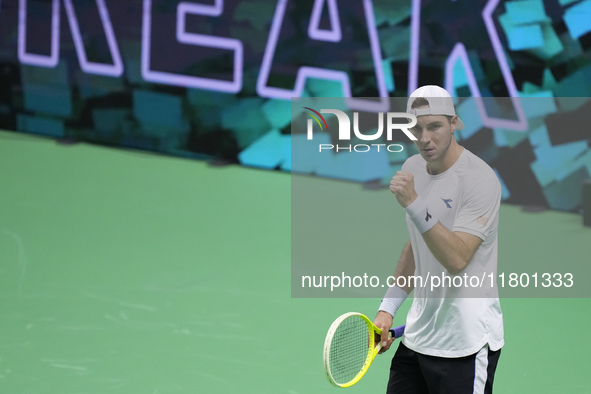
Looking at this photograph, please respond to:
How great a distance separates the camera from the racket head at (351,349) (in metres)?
3.33

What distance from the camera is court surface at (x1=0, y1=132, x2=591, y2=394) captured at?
16.1 feet

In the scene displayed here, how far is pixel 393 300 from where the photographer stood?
3445 mm

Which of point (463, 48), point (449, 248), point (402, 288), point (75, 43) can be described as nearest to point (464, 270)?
point (449, 248)

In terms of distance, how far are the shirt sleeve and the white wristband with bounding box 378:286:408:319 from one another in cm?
55

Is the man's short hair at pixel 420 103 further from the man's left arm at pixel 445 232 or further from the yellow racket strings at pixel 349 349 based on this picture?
the yellow racket strings at pixel 349 349

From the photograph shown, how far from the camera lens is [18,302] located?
19.7 feet

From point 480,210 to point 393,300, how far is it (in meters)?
A: 0.64

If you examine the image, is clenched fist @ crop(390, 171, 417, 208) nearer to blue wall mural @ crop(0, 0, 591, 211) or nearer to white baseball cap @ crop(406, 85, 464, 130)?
white baseball cap @ crop(406, 85, 464, 130)

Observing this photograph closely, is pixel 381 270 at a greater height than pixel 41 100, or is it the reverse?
pixel 41 100

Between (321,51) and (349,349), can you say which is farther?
(321,51)

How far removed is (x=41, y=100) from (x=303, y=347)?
7.14 metres

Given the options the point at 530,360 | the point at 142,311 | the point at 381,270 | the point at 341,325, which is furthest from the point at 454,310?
the point at 381,270

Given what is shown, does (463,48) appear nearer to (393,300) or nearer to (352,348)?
(393,300)

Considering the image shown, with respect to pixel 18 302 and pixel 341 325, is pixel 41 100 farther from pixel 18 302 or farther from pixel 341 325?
pixel 341 325
